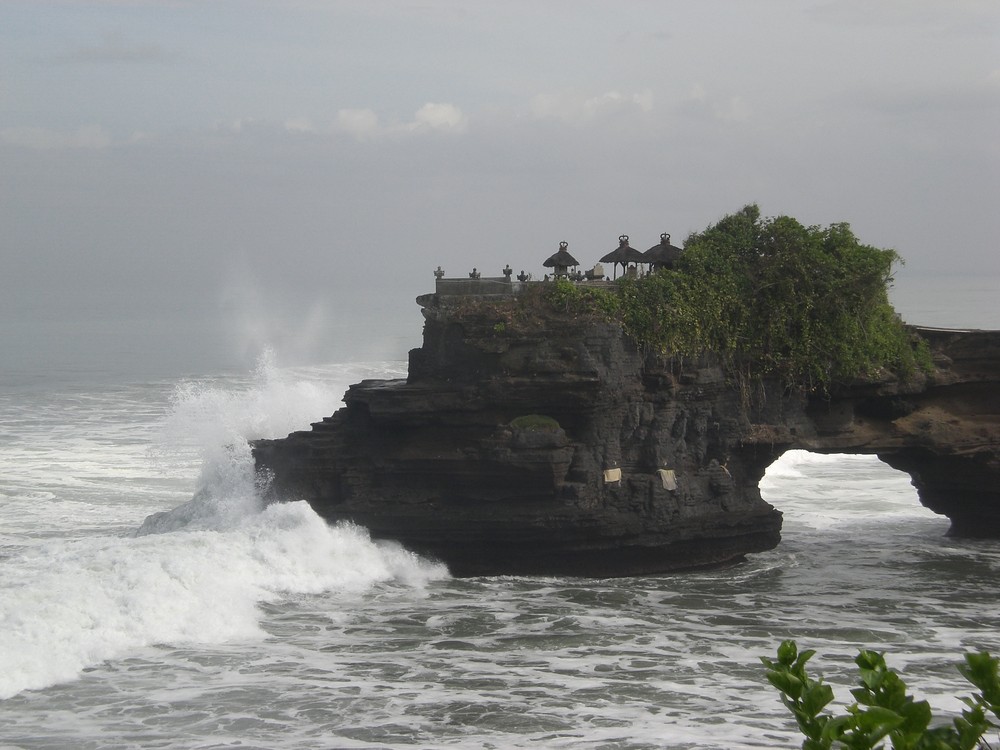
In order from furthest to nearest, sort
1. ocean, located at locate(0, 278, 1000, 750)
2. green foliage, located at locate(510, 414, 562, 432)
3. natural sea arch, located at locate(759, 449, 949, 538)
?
natural sea arch, located at locate(759, 449, 949, 538), green foliage, located at locate(510, 414, 562, 432), ocean, located at locate(0, 278, 1000, 750)

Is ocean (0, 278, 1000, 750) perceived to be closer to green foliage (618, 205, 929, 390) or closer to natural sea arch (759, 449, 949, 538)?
natural sea arch (759, 449, 949, 538)

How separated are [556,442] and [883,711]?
17205 millimetres

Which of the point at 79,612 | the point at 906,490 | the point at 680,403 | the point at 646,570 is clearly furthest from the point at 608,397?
the point at 906,490

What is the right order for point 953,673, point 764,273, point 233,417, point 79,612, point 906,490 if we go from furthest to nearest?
point 906,490, point 233,417, point 764,273, point 79,612, point 953,673

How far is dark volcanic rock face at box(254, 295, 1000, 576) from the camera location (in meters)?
22.1

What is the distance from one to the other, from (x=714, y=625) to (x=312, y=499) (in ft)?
25.6

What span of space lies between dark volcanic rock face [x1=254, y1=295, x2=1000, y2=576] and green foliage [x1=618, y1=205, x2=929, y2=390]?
0.80 m

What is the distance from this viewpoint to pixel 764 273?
24.4 m

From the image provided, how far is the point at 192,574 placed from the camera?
2084 cm

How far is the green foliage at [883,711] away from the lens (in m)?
4.75

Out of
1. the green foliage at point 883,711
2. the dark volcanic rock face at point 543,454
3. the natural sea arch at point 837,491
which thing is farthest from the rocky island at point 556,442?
the green foliage at point 883,711

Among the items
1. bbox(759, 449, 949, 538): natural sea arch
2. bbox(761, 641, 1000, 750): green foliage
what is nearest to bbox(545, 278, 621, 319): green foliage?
bbox(759, 449, 949, 538): natural sea arch

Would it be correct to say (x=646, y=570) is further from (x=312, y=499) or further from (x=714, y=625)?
(x=312, y=499)

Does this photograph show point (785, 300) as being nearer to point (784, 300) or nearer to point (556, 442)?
point (784, 300)
